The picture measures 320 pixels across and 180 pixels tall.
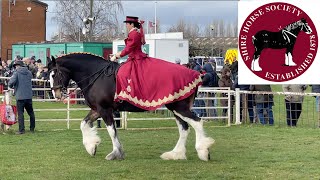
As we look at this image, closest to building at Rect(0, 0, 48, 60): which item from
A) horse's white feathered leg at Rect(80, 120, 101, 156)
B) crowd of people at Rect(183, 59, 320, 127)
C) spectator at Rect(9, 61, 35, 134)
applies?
crowd of people at Rect(183, 59, 320, 127)

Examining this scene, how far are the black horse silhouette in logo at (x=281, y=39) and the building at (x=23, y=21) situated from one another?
50338 millimetres

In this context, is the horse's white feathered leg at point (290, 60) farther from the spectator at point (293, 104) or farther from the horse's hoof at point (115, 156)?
the horse's hoof at point (115, 156)

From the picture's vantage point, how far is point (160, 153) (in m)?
12.9

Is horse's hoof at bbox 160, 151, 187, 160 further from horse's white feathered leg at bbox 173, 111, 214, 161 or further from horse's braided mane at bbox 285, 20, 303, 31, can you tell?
horse's braided mane at bbox 285, 20, 303, 31

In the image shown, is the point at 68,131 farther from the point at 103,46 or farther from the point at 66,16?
the point at 66,16

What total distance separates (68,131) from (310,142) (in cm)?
631

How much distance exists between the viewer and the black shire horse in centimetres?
1181

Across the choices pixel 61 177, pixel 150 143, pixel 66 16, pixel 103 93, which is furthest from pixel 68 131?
pixel 66 16

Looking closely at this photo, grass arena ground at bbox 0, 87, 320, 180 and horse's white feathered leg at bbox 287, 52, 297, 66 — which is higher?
horse's white feathered leg at bbox 287, 52, 297, 66

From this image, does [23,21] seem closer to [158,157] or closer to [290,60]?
[290,60]

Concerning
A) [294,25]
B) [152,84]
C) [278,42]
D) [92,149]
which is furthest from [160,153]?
[294,25]

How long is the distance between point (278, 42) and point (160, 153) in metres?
6.07

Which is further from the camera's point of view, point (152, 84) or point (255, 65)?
point (255, 65)

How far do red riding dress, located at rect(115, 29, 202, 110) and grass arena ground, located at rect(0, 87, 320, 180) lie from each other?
1108 mm
